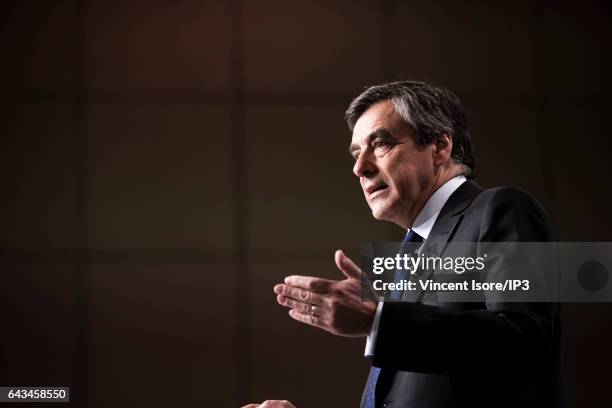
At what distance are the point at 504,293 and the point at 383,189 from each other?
1.92 feet

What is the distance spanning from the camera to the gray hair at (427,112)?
1.73m

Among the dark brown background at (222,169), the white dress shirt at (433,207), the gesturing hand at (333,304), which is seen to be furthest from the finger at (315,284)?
the dark brown background at (222,169)

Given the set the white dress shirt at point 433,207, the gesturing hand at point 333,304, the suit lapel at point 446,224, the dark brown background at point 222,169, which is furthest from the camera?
the dark brown background at point 222,169

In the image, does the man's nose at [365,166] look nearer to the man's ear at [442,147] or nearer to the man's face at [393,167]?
the man's face at [393,167]

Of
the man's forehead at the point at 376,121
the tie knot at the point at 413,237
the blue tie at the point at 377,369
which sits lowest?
the blue tie at the point at 377,369

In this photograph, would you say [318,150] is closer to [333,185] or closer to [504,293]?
[333,185]

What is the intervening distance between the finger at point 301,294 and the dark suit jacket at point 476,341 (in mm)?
110

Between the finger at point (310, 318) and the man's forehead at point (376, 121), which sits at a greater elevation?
the man's forehead at point (376, 121)

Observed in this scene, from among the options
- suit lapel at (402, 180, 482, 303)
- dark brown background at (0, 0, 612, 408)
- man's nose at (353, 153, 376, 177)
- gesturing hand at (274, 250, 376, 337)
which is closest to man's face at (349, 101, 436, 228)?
man's nose at (353, 153, 376, 177)

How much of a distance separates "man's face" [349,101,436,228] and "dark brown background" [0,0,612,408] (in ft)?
5.16

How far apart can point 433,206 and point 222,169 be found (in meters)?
1.81

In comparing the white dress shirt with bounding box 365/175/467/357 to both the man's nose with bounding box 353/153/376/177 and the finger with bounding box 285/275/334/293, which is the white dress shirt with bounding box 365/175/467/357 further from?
the finger with bounding box 285/275/334/293

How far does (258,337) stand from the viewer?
128 inches

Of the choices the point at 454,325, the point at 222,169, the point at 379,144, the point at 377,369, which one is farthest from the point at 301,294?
the point at 222,169
